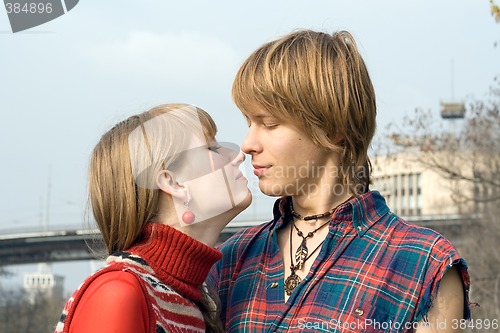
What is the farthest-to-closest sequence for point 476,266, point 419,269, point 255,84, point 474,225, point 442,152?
point 474,225 → point 476,266 → point 442,152 → point 255,84 → point 419,269

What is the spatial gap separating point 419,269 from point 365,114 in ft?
1.88

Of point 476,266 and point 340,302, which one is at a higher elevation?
point 340,302

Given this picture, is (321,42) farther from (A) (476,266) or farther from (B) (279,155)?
(A) (476,266)

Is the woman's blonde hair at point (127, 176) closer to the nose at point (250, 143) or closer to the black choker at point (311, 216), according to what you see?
the nose at point (250, 143)

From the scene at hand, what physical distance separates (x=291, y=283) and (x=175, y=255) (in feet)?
1.36

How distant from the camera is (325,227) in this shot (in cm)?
331

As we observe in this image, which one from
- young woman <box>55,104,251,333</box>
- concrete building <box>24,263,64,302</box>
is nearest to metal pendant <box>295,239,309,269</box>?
young woman <box>55,104,251,333</box>

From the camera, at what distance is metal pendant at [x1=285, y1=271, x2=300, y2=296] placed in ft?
10.6

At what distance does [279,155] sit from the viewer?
3.23 metres

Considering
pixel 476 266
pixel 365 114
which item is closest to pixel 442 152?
pixel 476 266

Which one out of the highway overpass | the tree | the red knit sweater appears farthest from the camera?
the highway overpass

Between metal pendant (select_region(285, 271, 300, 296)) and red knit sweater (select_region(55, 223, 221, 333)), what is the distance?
0.25 m

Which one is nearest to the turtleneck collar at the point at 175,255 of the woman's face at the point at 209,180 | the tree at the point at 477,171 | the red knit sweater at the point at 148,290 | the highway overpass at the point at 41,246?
the red knit sweater at the point at 148,290

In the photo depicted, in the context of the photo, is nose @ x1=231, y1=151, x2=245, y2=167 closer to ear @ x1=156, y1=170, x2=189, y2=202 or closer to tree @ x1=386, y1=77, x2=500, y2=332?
ear @ x1=156, y1=170, x2=189, y2=202
